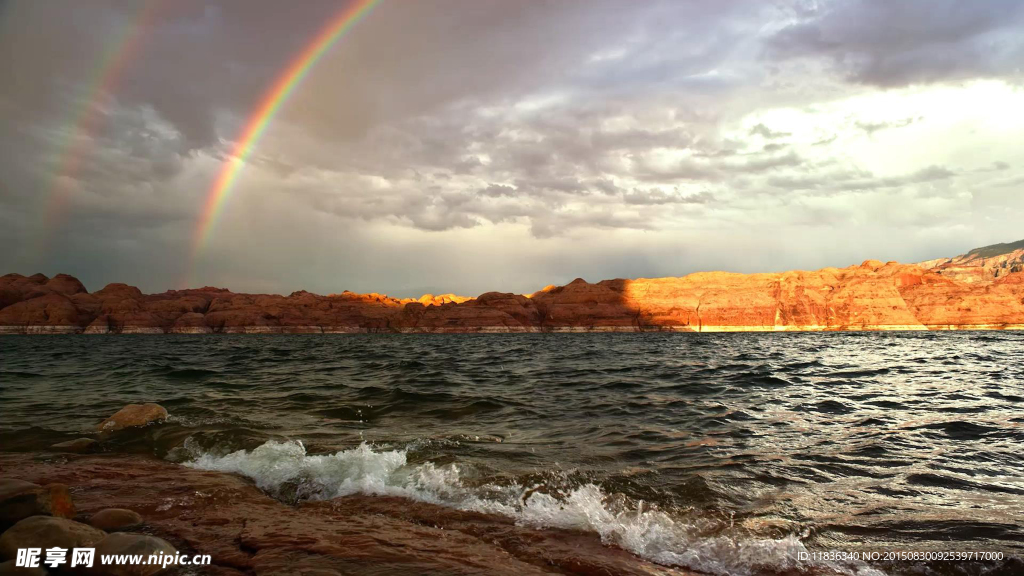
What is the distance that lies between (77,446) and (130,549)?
24.9 feet

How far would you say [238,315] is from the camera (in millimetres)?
160500

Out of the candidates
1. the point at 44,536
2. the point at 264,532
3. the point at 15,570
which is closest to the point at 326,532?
the point at 264,532

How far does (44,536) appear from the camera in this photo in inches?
156

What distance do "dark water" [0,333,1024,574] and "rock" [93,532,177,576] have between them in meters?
3.15

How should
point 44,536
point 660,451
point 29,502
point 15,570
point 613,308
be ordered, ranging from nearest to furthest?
point 15,570 < point 44,536 < point 29,502 < point 660,451 < point 613,308

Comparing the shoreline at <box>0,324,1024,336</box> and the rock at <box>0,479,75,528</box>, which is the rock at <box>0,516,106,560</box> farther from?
the shoreline at <box>0,324,1024,336</box>

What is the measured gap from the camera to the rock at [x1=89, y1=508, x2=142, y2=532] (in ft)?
16.7

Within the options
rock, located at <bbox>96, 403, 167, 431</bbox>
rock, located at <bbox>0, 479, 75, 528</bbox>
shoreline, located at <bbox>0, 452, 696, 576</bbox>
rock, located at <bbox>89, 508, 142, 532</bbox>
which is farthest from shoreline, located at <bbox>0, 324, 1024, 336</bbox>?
rock, located at <bbox>0, 479, 75, 528</bbox>

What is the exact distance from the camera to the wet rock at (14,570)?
11.2ft

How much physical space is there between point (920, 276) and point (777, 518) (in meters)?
197

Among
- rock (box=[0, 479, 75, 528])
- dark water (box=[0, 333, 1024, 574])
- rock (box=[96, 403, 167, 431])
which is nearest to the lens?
rock (box=[0, 479, 75, 528])

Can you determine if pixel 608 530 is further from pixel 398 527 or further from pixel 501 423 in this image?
pixel 501 423

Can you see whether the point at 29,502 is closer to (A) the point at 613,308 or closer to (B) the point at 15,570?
(B) the point at 15,570

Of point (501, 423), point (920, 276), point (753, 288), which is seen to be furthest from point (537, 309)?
point (501, 423)
